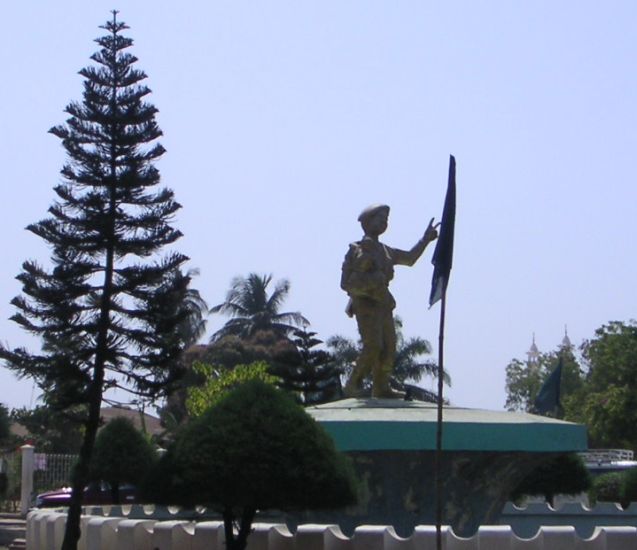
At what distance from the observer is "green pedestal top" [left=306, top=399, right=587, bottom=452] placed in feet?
47.8

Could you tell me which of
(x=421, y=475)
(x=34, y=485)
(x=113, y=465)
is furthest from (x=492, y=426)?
(x=34, y=485)

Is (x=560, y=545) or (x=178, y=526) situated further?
(x=178, y=526)

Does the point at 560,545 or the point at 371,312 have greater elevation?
the point at 371,312

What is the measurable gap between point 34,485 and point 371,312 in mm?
22932

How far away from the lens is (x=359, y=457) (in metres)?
15.3

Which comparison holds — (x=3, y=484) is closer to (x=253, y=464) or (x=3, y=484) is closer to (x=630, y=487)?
(x=630, y=487)

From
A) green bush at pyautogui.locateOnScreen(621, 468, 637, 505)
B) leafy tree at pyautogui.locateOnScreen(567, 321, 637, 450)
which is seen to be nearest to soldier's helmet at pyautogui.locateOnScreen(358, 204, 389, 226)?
green bush at pyautogui.locateOnScreen(621, 468, 637, 505)

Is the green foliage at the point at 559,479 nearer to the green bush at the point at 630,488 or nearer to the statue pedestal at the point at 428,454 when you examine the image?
the green bush at the point at 630,488

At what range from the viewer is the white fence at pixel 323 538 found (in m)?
12.5

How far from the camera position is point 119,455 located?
23984 millimetres

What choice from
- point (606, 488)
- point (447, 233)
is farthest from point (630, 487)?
point (447, 233)

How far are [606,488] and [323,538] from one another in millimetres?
22540

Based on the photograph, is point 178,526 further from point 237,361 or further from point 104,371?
point 237,361

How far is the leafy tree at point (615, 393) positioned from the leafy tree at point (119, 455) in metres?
25.1
